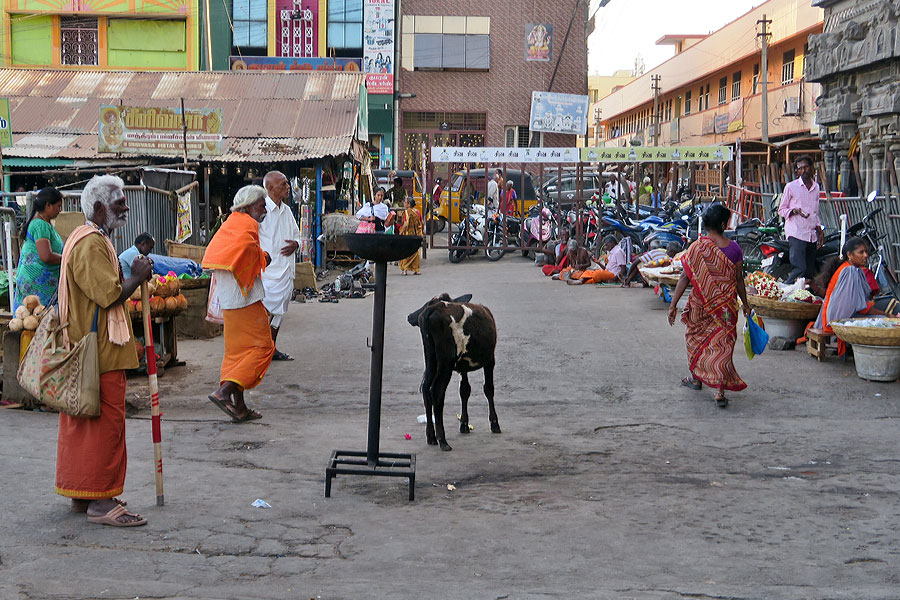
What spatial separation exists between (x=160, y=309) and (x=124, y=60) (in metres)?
23.1

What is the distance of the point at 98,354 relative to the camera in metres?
4.40

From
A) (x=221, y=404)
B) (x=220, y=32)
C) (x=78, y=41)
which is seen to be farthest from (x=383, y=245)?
(x=220, y=32)

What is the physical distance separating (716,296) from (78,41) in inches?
1060

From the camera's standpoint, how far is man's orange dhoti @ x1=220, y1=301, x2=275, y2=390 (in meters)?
6.60

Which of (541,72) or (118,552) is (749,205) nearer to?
(118,552)

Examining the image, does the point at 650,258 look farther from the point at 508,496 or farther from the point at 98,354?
the point at 98,354

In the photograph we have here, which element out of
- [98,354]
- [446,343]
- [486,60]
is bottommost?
[446,343]

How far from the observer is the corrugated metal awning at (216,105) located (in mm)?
18531

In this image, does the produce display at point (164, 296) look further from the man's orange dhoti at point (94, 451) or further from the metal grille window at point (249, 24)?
the metal grille window at point (249, 24)

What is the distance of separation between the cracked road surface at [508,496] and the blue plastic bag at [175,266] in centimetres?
159

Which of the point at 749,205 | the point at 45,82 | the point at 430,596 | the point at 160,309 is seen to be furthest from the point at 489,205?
the point at 430,596

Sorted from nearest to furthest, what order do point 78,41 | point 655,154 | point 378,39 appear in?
point 655,154 → point 78,41 → point 378,39

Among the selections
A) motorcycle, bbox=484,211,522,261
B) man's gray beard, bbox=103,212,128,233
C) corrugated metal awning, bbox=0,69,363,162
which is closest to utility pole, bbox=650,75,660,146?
corrugated metal awning, bbox=0,69,363,162

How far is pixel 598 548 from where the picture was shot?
165 inches
